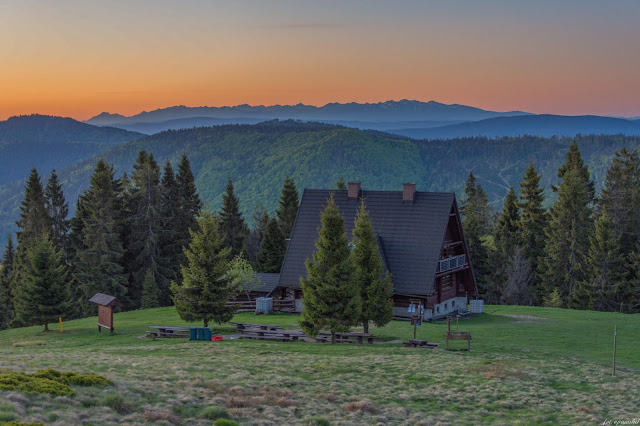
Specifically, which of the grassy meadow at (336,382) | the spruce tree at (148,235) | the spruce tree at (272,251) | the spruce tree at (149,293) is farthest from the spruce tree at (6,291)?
the grassy meadow at (336,382)

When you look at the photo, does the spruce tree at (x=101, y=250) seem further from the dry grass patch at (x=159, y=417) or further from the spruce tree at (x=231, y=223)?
the dry grass patch at (x=159, y=417)

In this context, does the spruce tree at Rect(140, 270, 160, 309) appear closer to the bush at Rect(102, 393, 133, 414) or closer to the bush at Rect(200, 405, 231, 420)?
the bush at Rect(102, 393, 133, 414)

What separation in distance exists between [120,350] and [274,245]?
40.9 meters

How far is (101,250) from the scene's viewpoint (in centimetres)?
6131

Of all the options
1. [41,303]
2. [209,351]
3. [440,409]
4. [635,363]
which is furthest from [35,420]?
[41,303]

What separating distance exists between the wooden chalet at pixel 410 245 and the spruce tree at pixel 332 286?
1198cm

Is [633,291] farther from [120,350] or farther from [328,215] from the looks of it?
[120,350]

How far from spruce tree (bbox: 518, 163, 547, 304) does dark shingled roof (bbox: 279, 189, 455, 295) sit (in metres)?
26.6

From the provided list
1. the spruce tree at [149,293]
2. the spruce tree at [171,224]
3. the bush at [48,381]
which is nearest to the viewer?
the bush at [48,381]

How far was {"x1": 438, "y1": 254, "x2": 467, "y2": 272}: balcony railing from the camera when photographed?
44.2 m

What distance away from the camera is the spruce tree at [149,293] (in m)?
59.7

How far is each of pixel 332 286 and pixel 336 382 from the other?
9.74 metres

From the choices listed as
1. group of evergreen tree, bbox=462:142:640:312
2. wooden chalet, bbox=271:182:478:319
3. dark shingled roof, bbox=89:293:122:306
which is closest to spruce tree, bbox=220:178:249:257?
group of evergreen tree, bbox=462:142:640:312

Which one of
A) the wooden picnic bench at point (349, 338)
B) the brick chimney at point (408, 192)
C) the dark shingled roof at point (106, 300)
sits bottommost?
the wooden picnic bench at point (349, 338)
